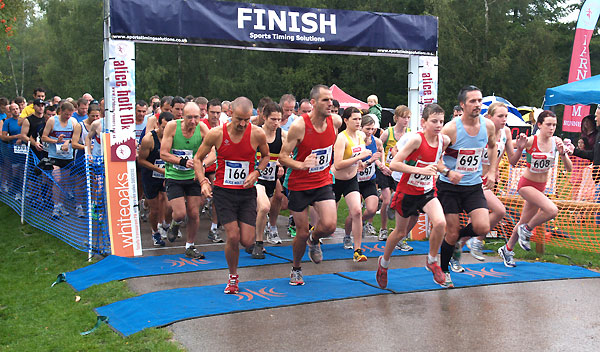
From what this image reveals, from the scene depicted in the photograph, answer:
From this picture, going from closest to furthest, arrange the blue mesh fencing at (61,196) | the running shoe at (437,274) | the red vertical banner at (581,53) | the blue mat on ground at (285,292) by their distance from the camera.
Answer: the blue mat on ground at (285,292)
the running shoe at (437,274)
the blue mesh fencing at (61,196)
the red vertical banner at (581,53)

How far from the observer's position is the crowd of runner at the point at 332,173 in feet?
22.2

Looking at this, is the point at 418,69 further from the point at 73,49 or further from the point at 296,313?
the point at 73,49

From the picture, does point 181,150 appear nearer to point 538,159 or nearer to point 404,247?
point 404,247

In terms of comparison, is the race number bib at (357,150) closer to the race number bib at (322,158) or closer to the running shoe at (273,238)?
the race number bib at (322,158)

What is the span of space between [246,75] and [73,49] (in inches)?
657

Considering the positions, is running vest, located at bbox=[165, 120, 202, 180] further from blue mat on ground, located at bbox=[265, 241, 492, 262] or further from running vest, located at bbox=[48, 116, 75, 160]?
running vest, located at bbox=[48, 116, 75, 160]

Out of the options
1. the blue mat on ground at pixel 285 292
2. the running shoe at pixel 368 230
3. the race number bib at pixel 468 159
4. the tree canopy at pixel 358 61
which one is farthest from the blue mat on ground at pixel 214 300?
the tree canopy at pixel 358 61

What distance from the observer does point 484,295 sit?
661 centimetres

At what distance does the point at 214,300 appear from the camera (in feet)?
21.1

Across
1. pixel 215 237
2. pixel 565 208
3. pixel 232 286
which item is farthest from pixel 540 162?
pixel 215 237

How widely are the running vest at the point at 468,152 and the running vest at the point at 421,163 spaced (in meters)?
0.27

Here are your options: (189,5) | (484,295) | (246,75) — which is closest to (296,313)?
(484,295)

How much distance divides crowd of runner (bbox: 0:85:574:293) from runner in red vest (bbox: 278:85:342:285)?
1cm

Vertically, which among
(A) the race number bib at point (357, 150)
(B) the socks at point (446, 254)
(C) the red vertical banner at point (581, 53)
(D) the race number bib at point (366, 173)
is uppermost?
(C) the red vertical banner at point (581, 53)
